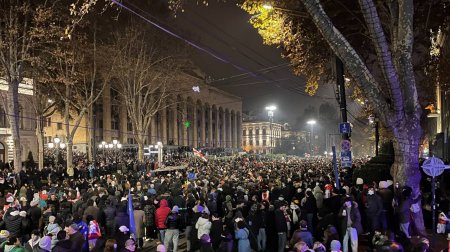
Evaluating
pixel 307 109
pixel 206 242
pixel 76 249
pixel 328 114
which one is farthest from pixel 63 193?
pixel 307 109

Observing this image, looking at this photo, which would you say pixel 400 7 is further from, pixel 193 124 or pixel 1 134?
pixel 193 124

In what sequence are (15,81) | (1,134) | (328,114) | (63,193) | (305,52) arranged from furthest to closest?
(328,114)
(1,134)
(15,81)
(305,52)
(63,193)

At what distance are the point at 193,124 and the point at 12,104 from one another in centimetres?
5925

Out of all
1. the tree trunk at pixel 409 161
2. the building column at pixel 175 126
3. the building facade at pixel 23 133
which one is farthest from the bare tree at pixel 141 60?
the building column at pixel 175 126

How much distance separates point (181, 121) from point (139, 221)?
66922 millimetres

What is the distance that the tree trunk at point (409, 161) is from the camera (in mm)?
10188

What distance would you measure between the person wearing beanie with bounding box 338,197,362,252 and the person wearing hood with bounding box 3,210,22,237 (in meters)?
8.14

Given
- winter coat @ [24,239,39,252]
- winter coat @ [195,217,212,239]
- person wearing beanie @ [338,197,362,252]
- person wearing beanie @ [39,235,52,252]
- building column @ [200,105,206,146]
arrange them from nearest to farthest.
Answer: person wearing beanie @ [39,235,52,252] → winter coat @ [24,239,39,252] → person wearing beanie @ [338,197,362,252] → winter coat @ [195,217,212,239] → building column @ [200,105,206,146]

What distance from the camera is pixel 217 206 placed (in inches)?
575

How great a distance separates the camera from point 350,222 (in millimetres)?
10352

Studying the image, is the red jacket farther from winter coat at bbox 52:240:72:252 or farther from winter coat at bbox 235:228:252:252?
winter coat at bbox 52:240:72:252

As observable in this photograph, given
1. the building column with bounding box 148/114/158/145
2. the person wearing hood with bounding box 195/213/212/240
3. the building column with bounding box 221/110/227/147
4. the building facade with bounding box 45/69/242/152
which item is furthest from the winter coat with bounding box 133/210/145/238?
the building column with bounding box 221/110/227/147

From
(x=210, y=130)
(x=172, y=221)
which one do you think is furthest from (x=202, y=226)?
(x=210, y=130)

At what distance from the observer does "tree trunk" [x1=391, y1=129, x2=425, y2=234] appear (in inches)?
401
